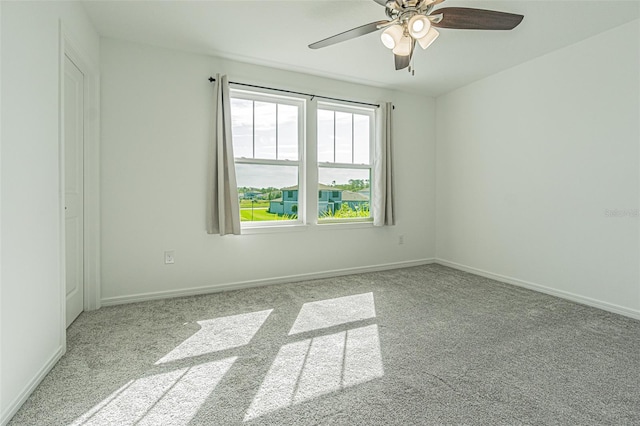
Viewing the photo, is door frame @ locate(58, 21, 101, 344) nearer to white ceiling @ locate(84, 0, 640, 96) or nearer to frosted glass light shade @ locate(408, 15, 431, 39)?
white ceiling @ locate(84, 0, 640, 96)

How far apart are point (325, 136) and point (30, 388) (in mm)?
3425

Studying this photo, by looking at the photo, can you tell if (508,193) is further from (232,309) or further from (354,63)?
(232,309)

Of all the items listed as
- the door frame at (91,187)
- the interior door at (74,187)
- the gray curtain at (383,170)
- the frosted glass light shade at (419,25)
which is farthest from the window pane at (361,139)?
the interior door at (74,187)

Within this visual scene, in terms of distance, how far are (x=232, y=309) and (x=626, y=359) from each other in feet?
9.26

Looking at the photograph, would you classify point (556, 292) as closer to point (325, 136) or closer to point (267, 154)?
point (325, 136)

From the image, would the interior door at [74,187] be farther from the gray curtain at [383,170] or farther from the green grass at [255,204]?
the gray curtain at [383,170]

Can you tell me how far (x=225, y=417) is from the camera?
154 cm

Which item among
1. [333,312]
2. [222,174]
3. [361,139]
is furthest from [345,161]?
[333,312]

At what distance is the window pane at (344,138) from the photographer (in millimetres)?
4273

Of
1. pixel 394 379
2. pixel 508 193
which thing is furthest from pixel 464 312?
pixel 508 193

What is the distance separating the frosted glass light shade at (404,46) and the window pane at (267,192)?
194 centimetres

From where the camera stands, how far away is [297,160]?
3992 millimetres

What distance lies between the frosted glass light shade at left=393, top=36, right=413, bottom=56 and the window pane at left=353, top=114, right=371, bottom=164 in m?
2.04

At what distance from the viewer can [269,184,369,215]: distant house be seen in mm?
3949
